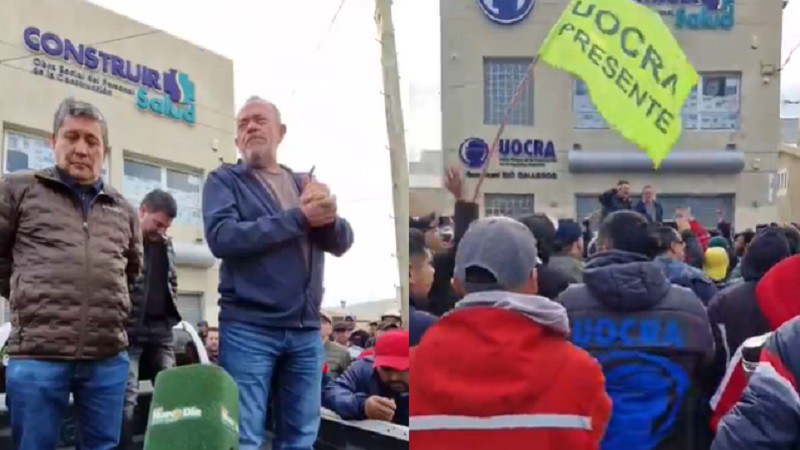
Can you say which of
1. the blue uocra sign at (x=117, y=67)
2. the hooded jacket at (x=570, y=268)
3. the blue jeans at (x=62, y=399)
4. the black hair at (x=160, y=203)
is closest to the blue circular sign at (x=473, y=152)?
the hooded jacket at (x=570, y=268)

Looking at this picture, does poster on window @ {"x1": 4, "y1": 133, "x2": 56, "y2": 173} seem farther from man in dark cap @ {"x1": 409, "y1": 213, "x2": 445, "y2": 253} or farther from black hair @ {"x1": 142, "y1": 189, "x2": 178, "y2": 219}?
man in dark cap @ {"x1": 409, "y1": 213, "x2": 445, "y2": 253}

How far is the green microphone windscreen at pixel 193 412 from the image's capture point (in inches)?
57.4

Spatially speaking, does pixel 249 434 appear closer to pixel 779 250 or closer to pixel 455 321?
pixel 455 321

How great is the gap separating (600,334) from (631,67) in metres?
0.44

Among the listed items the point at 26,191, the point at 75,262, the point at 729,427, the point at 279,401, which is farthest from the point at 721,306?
the point at 26,191

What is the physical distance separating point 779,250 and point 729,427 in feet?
1.06

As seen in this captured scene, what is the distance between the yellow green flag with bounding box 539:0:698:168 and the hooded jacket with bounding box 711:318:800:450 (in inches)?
13.5

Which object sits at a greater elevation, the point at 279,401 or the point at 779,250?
the point at 779,250

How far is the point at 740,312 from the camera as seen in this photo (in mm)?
1607

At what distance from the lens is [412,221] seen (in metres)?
1.41

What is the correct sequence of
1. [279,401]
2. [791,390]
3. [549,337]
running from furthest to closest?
[279,401]
[549,337]
[791,390]

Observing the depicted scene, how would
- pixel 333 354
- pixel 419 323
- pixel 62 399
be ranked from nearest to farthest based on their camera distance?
pixel 419 323 < pixel 62 399 < pixel 333 354

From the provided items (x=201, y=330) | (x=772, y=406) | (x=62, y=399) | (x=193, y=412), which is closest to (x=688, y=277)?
(x=772, y=406)

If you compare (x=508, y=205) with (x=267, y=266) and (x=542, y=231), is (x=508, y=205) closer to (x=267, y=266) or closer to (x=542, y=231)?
(x=542, y=231)
